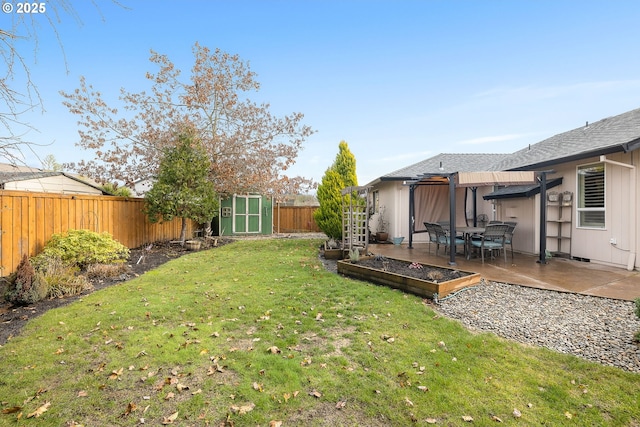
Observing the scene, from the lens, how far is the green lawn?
226 cm

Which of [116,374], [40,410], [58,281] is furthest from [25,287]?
[40,410]

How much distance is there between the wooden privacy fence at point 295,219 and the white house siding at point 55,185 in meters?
10.3

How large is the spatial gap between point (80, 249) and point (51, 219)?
108cm

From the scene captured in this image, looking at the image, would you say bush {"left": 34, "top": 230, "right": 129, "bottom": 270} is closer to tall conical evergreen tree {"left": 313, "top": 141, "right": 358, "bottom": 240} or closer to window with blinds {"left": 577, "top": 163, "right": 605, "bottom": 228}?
tall conical evergreen tree {"left": 313, "top": 141, "right": 358, "bottom": 240}

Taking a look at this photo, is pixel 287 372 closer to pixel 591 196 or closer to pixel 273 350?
pixel 273 350

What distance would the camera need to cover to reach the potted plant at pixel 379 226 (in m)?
12.7

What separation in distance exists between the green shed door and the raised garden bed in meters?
11.0

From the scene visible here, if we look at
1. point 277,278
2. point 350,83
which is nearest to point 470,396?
point 277,278

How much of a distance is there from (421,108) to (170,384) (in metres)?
12.7

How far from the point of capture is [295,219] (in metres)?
19.4

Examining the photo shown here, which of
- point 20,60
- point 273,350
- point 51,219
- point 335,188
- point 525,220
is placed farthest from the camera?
point 335,188

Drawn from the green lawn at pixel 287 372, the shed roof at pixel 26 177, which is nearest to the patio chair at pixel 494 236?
the green lawn at pixel 287 372

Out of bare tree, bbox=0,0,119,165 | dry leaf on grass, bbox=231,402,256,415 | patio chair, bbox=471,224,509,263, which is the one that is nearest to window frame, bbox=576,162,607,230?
patio chair, bbox=471,224,509,263

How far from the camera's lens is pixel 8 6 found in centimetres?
204
